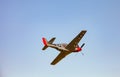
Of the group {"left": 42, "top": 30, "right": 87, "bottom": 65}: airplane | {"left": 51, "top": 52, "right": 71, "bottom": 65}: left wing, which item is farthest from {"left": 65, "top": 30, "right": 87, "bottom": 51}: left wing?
{"left": 51, "top": 52, "right": 71, "bottom": 65}: left wing

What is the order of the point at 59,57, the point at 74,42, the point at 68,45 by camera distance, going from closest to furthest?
A: the point at 68,45 → the point at 74,42 → the point at 59,57

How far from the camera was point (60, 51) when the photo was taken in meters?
95.7

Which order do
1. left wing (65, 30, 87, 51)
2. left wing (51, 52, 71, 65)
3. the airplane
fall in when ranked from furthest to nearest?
left wing (51, 52, 71, 65) < left wing (65, 30, 87, 51) < the airplane

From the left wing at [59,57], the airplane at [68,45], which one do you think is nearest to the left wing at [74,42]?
the airplane at [68,45]

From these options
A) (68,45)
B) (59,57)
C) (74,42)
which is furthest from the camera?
(59,57)

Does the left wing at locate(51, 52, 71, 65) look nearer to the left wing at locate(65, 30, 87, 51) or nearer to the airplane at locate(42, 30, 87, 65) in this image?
the airplane at locate(42, 30, 87, 65)

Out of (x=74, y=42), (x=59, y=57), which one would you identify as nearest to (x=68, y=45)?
(x=74, y=42)

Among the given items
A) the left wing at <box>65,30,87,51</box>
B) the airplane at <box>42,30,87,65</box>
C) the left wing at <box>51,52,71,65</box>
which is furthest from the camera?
the left wing at <box>51,52,71,65</box>

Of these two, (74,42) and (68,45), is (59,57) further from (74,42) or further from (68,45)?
(74,42)

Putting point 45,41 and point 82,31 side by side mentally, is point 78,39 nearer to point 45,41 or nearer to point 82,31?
point 82,31

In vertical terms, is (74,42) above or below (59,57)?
above

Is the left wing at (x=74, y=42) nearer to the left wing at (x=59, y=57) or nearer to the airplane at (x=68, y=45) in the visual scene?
the airplane at (x=68, y=45)

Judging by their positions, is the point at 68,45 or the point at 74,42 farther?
the point at 74,42

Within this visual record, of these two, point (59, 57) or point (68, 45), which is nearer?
point (68, 45)
